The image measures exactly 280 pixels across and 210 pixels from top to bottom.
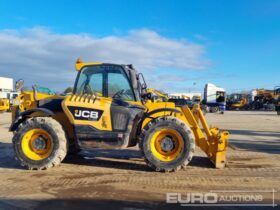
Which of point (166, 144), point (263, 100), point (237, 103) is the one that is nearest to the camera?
point (166, 144)

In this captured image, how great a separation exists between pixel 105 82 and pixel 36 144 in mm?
2136

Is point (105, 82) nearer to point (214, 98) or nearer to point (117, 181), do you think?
point (117, 181)

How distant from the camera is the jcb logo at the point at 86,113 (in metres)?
7.89

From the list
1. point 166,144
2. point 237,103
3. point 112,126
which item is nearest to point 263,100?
point 237,103

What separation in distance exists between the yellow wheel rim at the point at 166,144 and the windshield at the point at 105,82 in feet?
3.69

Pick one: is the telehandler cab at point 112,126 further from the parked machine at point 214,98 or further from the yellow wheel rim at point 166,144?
the parked machine at point 214,98

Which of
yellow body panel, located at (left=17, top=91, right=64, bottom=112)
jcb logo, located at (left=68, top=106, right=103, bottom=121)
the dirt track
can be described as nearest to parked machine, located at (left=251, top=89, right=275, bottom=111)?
the dirt track

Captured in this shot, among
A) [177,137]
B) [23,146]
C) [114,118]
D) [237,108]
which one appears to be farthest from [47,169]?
[237,108]

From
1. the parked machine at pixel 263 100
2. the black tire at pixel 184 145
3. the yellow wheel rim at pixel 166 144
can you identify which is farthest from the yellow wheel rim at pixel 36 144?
the parked machine at pixel 263 100

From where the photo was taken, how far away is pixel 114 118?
311 inches

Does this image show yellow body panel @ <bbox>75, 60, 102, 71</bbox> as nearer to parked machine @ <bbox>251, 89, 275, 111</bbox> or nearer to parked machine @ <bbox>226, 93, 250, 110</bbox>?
parked machine @ <bbox>251, 89, 275, 111</bbox>

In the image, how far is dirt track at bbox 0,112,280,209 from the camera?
5.65 metres

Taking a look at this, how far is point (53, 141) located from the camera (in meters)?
7.86

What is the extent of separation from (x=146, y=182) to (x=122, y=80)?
2.59 meters
